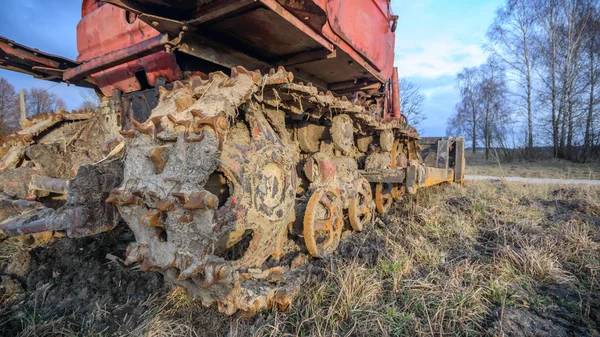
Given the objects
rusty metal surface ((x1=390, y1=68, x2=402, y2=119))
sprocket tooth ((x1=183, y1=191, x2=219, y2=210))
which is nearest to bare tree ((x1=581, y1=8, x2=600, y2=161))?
rusty metal surface ((x1=390, y1=68, x2=402, y2=119))

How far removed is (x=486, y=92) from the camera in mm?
26188

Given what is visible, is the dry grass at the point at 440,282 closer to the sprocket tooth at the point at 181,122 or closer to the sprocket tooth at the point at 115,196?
the sprocket tooth at the point at 115,196

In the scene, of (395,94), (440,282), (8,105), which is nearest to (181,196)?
(440,282)

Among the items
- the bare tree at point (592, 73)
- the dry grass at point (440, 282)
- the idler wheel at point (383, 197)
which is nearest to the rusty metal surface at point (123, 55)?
the dry grass at point (440, 282)

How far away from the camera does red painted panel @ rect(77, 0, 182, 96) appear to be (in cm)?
246

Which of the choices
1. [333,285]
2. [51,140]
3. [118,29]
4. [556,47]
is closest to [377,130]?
[333,285]

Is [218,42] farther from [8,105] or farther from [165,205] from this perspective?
[8,105]

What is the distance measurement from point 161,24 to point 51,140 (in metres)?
2.26

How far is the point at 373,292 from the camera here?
2014 millimetres

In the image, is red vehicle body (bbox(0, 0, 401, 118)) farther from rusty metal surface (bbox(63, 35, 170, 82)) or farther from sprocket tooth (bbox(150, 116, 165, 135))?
sprocket tooth (bbox(150, 116, 165, 135))

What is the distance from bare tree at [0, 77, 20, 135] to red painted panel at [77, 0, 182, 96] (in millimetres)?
27570

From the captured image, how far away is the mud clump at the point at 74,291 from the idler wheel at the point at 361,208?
1846mm

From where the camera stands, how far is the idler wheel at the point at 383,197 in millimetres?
4145

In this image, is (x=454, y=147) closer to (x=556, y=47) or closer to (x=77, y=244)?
(x=77, y=244)
